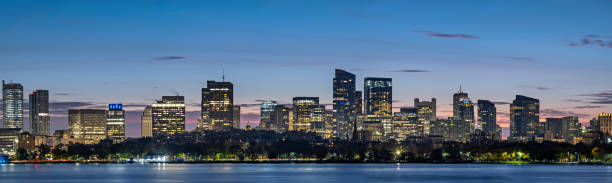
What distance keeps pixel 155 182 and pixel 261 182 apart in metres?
18.4

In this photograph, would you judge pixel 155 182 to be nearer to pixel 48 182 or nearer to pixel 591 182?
pixel 48 182

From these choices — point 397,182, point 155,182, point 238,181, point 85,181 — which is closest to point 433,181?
point 397,182

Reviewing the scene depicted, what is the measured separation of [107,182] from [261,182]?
92.2ft

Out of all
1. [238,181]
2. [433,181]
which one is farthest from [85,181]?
[433,181]

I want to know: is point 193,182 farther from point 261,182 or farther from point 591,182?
point 591,182

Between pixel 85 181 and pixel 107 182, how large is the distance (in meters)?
7.60

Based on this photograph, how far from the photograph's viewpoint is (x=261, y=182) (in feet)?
501

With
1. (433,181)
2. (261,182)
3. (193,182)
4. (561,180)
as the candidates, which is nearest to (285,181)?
(261,182)

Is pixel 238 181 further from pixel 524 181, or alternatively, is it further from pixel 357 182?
pixel 524 181

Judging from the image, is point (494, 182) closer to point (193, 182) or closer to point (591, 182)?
point (591, 182)

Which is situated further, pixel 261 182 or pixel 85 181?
pixel 85 181

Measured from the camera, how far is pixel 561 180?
161m

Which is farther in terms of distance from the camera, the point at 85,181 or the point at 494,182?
the point at 85,181

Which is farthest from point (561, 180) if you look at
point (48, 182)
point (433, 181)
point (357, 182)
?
point (48, 182)
